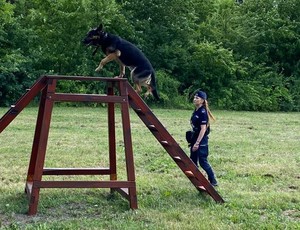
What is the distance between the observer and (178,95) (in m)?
24.1

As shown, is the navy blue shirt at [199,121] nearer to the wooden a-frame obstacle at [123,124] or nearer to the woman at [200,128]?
the woman at [200,128]

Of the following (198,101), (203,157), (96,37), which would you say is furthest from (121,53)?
(203,157)

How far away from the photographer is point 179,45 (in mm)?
25000

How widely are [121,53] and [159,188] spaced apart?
1956 millimetres

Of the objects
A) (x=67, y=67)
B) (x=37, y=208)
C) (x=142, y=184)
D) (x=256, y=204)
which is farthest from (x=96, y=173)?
(x=67, y=67)

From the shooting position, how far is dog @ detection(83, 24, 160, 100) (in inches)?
274

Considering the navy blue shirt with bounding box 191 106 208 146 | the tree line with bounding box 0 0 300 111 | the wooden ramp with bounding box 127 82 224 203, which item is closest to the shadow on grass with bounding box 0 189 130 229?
the wooden ramp with bounding box 127 82 224 203

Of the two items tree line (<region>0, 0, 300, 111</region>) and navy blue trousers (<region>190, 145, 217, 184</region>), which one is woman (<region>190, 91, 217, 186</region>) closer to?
navy blue trousers (<region>190, 145, 217, 184</region>)

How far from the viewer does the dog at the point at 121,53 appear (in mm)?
6969

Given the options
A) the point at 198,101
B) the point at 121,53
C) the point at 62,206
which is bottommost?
the point at 62,206

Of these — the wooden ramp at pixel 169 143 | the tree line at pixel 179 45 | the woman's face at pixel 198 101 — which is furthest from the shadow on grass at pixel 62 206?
the tree line at pixel 179 45

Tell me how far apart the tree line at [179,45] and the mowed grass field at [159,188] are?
30.8 feet

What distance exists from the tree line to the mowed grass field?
9390 mm

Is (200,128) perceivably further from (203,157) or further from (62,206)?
(62,206)
